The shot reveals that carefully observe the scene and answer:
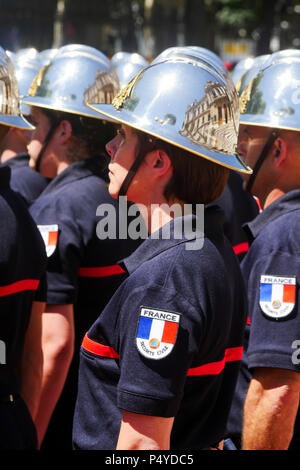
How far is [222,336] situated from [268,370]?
75 centimetres

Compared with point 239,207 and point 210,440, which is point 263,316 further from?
point 239,207

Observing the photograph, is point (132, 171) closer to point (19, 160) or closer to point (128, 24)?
point (19, 160)

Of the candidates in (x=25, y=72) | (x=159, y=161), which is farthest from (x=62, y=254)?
(x=25, y=72)

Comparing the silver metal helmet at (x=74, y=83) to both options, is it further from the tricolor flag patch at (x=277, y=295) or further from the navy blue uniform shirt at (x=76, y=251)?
the tricolor flag patch at (x=277, y=295)

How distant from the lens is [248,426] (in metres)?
2.99

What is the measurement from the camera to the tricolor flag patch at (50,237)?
3.44 meters

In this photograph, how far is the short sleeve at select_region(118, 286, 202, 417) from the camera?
79.6 inches

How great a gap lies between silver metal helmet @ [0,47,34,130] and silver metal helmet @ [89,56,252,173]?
0.75 metres

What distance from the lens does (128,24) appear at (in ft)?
88.1

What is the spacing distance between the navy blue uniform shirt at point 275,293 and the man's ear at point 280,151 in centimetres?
38

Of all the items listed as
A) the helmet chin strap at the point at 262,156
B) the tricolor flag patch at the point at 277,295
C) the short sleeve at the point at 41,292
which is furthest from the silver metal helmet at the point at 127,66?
the tricolor flag patch at the point at 277,295

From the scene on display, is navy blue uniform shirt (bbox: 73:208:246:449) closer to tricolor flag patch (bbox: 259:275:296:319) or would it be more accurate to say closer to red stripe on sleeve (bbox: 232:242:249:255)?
tricolor flag patch (bbox: 259:275:296:319)

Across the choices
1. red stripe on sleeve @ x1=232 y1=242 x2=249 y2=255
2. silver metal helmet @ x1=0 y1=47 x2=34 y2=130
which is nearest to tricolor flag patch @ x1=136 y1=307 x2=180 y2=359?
silver metal helmet @ x1=0 y1=47 x2=34 y2=130
